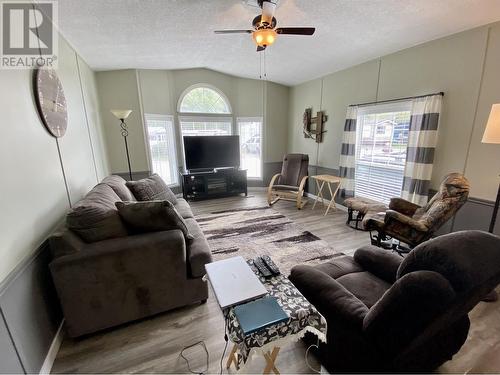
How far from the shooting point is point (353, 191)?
405 centimetres

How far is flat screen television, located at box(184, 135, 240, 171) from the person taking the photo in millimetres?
4828

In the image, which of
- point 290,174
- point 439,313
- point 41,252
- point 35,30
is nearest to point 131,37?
point 35,30

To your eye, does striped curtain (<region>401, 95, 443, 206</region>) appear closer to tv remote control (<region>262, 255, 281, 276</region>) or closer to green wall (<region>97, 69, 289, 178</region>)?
tv remote control (<region>262, 255, 281, 276</region>)

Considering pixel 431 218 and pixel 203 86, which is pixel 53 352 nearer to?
pixel 431 218

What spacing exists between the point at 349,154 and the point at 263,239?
7.28 feet

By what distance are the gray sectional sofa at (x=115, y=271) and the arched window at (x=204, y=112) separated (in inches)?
137

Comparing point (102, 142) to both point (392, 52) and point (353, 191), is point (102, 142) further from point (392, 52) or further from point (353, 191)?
point (392, 52)

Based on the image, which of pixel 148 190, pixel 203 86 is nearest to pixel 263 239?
pixel 148 190

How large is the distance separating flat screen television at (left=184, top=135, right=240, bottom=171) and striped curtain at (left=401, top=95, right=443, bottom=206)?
10.7ft

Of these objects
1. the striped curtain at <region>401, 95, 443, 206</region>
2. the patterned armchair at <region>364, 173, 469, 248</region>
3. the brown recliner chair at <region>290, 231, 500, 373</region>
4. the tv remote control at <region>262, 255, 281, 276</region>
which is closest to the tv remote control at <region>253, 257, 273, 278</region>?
the tv remote control at <region>262, 255, 281, 276</region>

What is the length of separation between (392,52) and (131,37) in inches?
142

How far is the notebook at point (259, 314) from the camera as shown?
983 millimetres

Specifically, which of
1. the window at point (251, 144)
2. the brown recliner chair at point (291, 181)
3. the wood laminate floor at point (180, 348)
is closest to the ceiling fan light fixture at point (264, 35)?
the wood laminate floor at point (180, 348)

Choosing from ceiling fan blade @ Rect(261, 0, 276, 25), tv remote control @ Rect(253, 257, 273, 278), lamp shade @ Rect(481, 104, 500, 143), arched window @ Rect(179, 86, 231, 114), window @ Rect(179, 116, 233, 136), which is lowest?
tv remote control @ Rect(253, 257, 273, 278)
